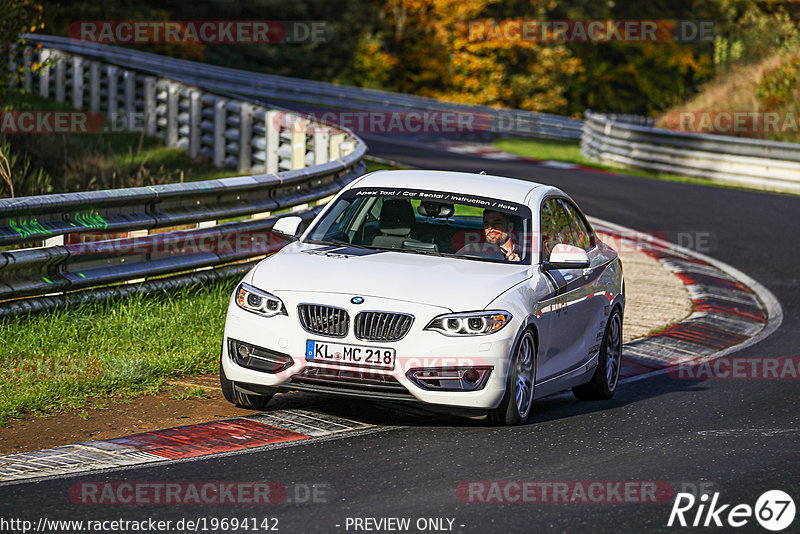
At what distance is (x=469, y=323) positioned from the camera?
7703 mm

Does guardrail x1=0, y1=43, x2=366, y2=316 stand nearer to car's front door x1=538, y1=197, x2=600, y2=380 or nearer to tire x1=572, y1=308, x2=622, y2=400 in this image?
car's front door x1=538, y1=197, x2=600, y2=380

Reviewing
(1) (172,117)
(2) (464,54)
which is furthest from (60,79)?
(2) (464,54)

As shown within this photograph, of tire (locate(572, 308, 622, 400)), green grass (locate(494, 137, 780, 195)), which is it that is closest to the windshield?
tire (locate(572, 308, 622, 400))

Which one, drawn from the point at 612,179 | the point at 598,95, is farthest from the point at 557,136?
the point at 598,95

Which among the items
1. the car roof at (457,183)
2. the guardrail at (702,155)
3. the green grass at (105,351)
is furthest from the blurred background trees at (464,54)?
the car roof at (457,183)

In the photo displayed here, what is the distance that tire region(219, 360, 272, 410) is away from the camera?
8.11m

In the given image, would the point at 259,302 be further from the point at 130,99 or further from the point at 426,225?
the point at 130,99

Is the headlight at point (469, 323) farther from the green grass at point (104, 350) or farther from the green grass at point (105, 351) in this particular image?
the green grass at point (104, 350)

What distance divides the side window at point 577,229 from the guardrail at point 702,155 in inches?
685

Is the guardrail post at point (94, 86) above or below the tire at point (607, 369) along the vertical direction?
above

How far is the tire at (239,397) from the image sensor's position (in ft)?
26.6

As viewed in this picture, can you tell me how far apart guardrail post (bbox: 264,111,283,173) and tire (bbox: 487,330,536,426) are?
1299 cm

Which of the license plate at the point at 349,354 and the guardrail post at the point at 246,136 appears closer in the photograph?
the license plate at the point at 349,354

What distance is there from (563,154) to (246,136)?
1494 cm
